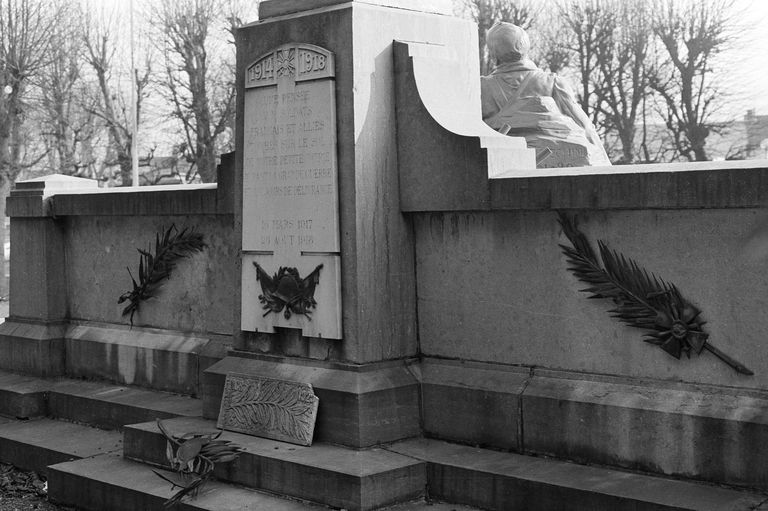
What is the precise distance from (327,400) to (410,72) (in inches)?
77.8

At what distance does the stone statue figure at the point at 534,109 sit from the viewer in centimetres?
905

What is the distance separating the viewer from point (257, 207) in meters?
7.18

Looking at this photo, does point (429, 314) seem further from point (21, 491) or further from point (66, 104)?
point (66, 104)

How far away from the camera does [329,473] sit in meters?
6.07

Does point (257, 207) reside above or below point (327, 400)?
above

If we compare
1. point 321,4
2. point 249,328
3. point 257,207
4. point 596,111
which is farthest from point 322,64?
point 596,111

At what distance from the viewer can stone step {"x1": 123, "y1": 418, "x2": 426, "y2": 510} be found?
236 inches

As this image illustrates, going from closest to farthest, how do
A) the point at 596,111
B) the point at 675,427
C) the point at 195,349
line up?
the point at 675,427 → the point at 195,349 → the point at 596,111

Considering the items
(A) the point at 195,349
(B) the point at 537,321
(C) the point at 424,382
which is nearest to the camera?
(B) the point at 537,321

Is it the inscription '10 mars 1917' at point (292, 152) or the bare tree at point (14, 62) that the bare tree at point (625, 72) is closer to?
the bare tree at point (14, 62)

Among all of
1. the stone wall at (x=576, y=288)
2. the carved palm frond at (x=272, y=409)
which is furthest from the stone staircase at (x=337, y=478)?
the stone wall at (x=576, y=288)

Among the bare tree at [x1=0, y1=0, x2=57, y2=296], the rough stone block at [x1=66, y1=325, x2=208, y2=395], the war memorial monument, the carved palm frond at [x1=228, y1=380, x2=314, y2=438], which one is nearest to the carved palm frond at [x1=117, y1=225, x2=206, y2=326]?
the war memorial monument

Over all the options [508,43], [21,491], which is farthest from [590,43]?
[21,491]

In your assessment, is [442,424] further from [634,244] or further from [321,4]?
[321,4]
